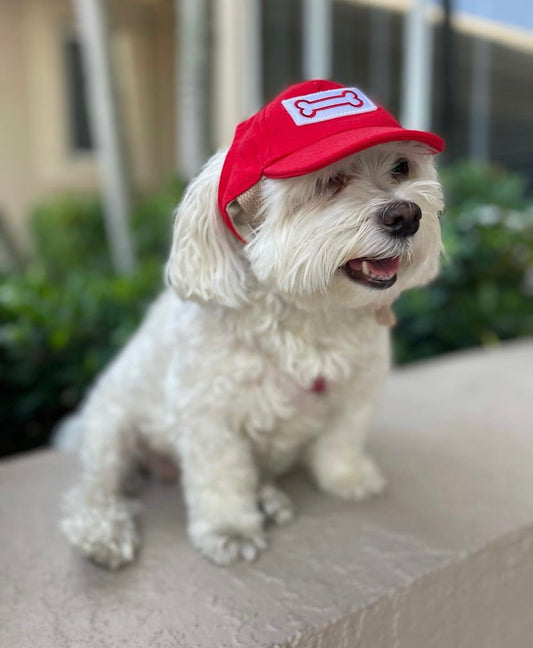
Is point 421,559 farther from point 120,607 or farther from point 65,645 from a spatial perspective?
point 65,645

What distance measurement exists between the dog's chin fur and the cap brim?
0.20ft

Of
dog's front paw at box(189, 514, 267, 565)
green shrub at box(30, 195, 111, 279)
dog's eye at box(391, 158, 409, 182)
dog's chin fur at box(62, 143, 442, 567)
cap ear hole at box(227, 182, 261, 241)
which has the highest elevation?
dog's eye at box(391, 158, 409, 182)

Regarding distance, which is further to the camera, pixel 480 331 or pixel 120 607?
pixel 480 331

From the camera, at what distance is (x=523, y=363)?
338 centimetres

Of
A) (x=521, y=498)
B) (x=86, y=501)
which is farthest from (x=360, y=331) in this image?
(x=86, y=501)

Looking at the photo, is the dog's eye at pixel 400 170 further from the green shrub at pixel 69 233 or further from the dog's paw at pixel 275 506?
the green shrub at pixel 69 233

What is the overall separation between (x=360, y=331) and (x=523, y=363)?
205 centimetres

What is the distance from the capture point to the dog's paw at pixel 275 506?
187 cm

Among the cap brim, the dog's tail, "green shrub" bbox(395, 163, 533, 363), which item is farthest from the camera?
"green shrub" bbox(395, 163, 533, 363)

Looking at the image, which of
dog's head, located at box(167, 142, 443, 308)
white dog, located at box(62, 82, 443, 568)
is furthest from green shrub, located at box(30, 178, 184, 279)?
dog's head, located at box(167, 142, 443, 308)

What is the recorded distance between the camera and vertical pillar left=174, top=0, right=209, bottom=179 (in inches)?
145

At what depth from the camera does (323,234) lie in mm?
1371

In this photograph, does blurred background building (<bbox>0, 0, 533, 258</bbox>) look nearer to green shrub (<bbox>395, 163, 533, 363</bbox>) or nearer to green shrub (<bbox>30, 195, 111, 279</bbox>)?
green shrub (<bbox>30, 195, 111, 279</bbox>)

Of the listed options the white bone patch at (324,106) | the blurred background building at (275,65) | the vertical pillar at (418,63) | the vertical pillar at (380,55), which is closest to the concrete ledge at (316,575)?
the white bone patch at (324,106)
